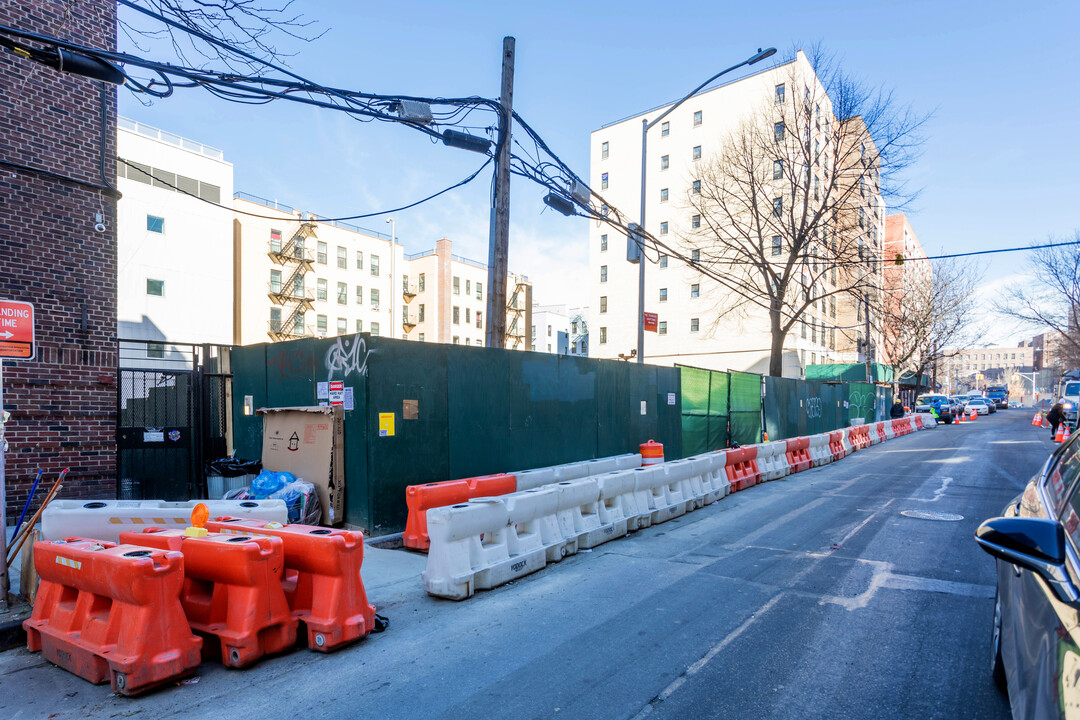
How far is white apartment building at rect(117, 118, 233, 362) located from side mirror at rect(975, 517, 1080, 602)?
1317 inches

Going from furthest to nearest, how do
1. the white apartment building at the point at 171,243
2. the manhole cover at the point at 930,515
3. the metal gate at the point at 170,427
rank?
the white apartment building at the point at 171,243, the metal gate at the point at 170,427, the manhole cover at the point at 930,515

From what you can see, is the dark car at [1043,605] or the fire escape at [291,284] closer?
the dark car at [1043,605]

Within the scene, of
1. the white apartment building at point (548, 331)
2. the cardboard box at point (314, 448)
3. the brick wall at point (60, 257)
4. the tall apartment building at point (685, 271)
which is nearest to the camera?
the brick wall at point (60, 257)

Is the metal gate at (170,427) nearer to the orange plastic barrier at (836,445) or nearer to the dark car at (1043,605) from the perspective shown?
the dark car at (1043,605)

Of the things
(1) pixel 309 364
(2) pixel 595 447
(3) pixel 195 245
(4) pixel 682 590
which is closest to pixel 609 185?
(3) pixel 195 245

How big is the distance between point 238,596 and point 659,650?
3139mm

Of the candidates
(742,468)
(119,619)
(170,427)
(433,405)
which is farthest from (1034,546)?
(170,427)

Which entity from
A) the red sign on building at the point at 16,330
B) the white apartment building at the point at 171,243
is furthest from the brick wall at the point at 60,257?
the white apartment building at the point at 171,243

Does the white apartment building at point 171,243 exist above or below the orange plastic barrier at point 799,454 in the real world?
above

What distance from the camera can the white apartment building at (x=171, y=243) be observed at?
99.3 ft

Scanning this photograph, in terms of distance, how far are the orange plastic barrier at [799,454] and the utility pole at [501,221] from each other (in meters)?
8.88

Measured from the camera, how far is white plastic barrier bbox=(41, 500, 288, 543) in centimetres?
626

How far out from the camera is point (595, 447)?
13.4 metres

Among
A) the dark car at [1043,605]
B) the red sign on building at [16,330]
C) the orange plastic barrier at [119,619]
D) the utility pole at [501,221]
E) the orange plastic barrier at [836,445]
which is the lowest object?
the orange plastic barrier at [836,445]
